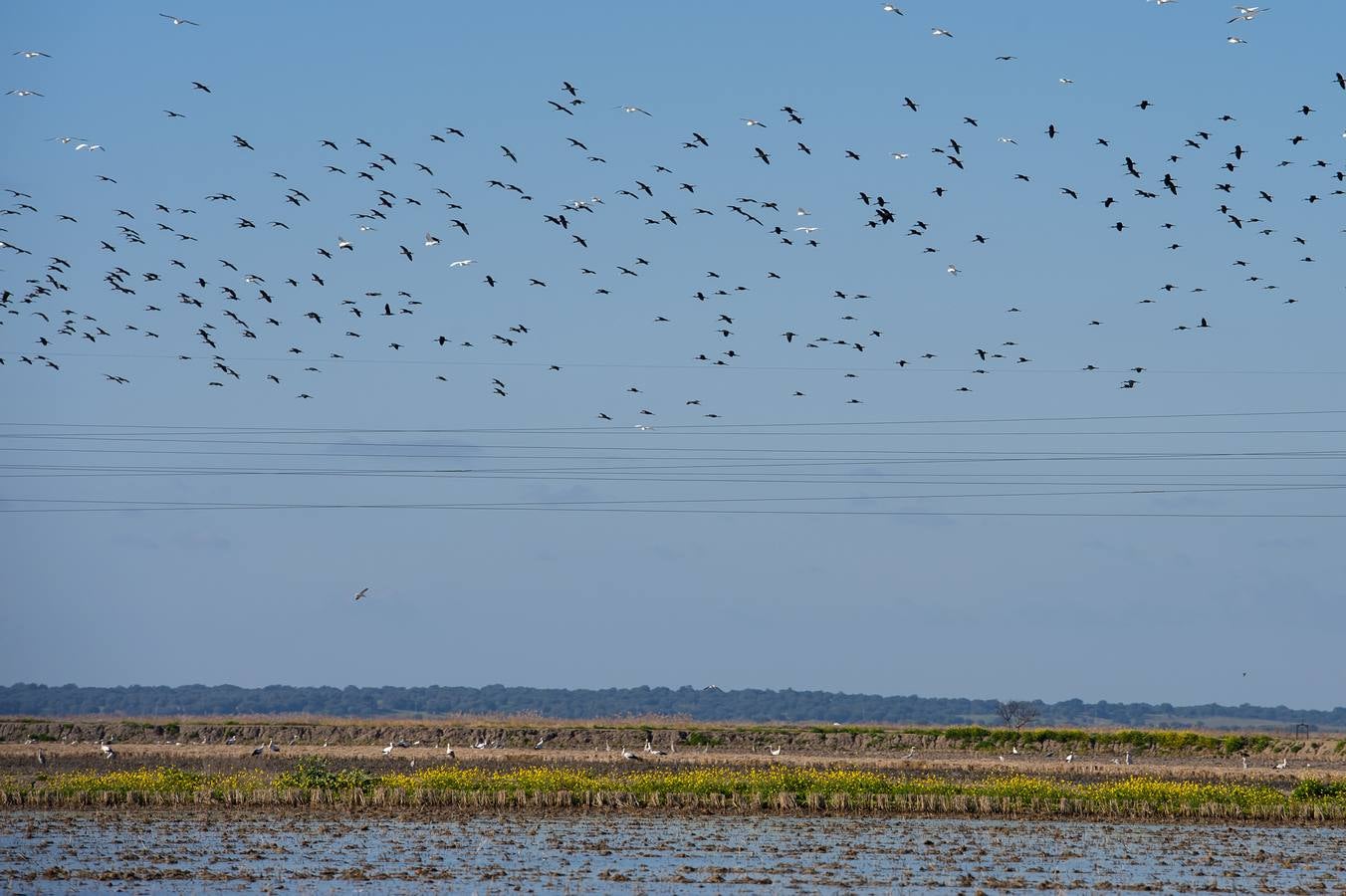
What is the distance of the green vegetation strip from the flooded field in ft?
9.36

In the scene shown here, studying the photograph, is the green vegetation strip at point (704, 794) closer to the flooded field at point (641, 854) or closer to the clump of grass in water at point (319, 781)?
the clump of grass in water at point (319, 781)

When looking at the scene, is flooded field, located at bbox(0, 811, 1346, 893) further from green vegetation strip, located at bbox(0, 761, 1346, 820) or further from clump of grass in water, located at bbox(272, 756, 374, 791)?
clump of grass in water, located at bbox(272, 756, 374, 791)

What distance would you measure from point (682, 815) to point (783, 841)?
23.1 feet

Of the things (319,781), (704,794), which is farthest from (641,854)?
(319,781)

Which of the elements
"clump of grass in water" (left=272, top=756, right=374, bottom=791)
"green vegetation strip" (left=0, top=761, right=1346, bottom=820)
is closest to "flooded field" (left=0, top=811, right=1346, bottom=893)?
"green vegetation strip" (left=0, top=761, right=1346, bottom=820)

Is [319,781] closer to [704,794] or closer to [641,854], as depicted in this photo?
[704,794]

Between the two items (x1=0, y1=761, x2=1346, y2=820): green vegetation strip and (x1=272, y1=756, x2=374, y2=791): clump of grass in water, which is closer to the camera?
(x1=0, y1=761, x2=1346, y2=820): green vegetation strip

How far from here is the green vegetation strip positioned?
1956 inches

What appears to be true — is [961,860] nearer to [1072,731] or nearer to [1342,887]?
[1342,887]

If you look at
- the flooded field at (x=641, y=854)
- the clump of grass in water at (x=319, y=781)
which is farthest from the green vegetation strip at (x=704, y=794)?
the flooded field at (x=641, y=854)

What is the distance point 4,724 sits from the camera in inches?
4168

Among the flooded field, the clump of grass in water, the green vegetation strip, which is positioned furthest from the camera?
the clump of grass in water

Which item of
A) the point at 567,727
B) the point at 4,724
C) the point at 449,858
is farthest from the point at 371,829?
the point at 4,724

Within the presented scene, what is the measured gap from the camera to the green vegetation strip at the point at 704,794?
49.7 metres
